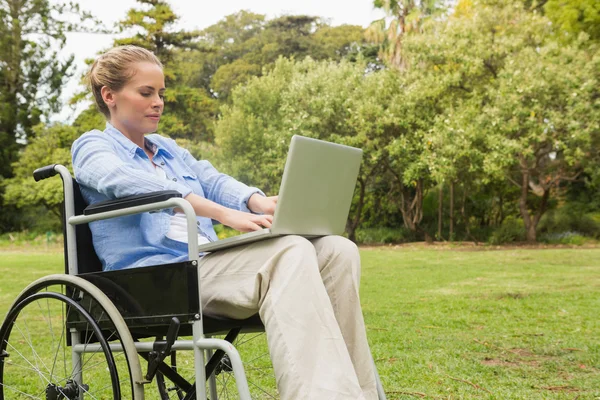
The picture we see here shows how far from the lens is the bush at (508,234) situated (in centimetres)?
1622

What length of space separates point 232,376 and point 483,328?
2.49 metres

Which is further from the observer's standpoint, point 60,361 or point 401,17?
point 401,17

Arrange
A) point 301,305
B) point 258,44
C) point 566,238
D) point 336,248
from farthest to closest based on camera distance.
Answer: point 258,44 → point 566,238 → point 336,248 → point 301,305

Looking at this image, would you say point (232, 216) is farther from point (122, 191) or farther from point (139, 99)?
point (139, 99)

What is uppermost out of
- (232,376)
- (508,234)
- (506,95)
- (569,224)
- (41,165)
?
(506,95)

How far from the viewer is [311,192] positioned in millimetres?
1822

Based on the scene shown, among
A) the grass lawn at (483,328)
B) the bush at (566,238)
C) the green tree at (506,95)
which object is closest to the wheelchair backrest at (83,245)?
the grass lawn at (483,328)

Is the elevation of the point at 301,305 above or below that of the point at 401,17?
below

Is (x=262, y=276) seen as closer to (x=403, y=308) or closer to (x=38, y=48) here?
(x=403, y=308)

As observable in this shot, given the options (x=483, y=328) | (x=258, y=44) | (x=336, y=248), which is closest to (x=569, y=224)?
(x=483, y=328)

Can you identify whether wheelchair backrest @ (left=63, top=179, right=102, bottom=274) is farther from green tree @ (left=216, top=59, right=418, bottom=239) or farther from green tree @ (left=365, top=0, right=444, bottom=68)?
green tree @ (left=365, top=0, right=444, bottom=68)

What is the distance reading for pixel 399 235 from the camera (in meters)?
18.2

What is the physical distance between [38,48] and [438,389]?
24131 millimetres

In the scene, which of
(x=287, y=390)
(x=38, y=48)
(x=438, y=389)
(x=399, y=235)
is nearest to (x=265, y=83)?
(x=399, y=235)
